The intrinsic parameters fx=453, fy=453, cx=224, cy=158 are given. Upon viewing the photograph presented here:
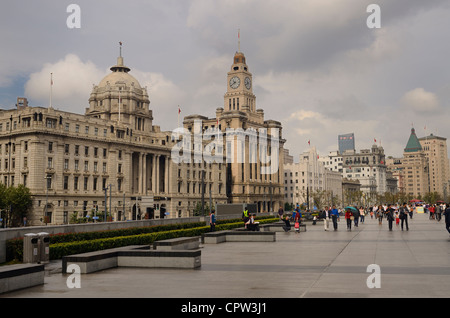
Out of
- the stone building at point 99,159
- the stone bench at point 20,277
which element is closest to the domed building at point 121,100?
the stone building at point 99,159

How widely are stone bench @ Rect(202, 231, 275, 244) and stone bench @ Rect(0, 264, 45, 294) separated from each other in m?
15.6

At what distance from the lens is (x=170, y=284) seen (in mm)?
12773

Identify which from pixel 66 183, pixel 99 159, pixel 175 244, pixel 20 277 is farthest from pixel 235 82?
pixel 20 277

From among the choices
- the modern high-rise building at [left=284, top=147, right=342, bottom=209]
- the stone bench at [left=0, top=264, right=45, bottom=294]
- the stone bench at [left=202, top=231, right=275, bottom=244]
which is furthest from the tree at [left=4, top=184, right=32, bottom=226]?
the modern high-rise building at [left=284, top=147, right=342, bottom=209]

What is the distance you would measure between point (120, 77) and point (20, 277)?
99663 millimetres

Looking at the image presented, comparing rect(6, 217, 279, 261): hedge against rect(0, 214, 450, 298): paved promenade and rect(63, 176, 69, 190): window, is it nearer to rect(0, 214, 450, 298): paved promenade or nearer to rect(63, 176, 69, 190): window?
rect(0, 214, 450, 298): paved promenade

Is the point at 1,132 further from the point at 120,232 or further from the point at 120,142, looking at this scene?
the point at 120,232

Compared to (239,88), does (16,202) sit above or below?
below

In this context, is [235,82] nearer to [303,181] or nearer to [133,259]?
[303,181]

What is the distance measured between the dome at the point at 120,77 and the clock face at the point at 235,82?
5049cm

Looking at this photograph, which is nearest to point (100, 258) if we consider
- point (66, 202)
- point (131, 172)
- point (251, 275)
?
point (251, 275)

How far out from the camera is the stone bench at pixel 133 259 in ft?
50.7

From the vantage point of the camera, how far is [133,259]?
16.7m

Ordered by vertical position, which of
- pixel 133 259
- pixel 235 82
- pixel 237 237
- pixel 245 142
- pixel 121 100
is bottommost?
pixel 237 237
